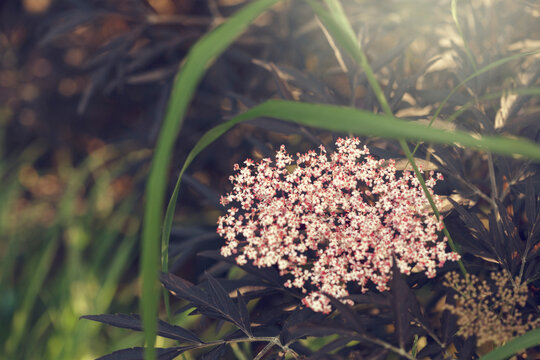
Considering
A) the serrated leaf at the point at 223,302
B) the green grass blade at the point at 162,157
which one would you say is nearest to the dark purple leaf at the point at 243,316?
the serrated leaf at the point at 223,302

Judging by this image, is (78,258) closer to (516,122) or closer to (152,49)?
(152,49)

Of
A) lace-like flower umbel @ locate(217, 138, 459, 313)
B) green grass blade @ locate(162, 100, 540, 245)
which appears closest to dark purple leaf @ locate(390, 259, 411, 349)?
lace-like flower umbel @ locate(217, 138, 459, 313)

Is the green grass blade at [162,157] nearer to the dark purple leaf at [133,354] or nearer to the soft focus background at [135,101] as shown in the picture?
the dark purple leaf at [133,354]

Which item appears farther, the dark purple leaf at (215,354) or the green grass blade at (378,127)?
the dark purple leaf at (215,354)

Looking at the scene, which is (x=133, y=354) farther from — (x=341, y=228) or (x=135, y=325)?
(x=341, y=228)

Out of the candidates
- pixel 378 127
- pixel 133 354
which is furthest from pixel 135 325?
pixel 378 127

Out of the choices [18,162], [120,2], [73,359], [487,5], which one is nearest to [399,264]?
[487,5]
